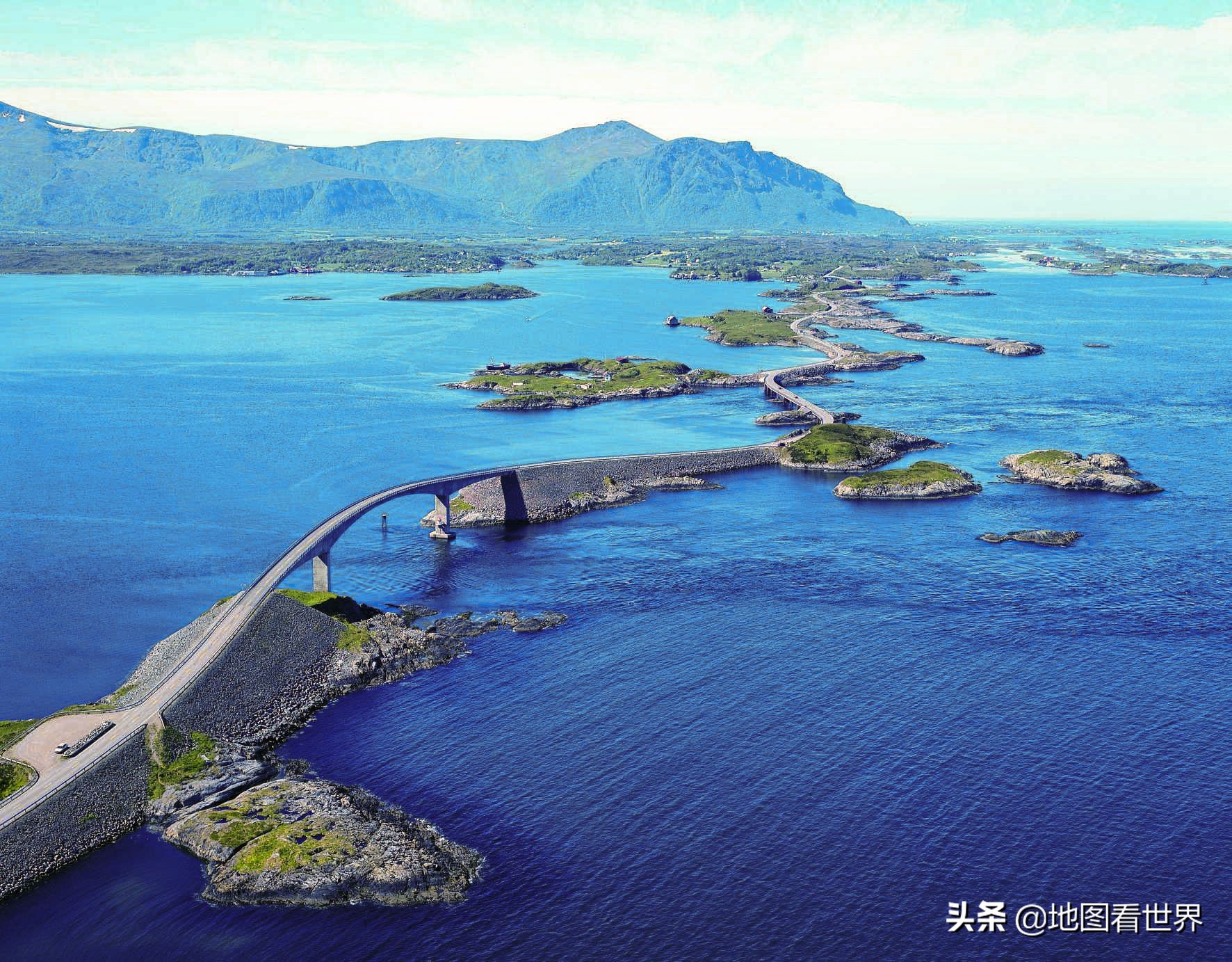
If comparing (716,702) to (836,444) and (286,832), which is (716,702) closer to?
(286,832)

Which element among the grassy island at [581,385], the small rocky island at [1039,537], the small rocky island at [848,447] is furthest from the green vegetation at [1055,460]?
the grassy island at [581,385]

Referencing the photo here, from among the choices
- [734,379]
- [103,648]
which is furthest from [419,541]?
[734,379]

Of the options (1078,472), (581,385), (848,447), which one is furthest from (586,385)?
(1078,472)

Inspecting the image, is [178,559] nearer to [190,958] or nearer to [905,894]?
[190,958]

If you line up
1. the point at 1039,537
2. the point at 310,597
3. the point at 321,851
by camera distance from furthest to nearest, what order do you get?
the point at 1039,537, the point at 310,597, the point at 321,851

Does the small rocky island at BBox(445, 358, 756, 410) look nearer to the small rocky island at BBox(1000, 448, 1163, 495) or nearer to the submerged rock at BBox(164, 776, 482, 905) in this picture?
the small rocky island at BBox(1000, 448, 1163, 495)

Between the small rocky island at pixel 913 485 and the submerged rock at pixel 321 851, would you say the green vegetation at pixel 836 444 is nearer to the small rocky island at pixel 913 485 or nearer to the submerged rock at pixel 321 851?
the small rocky island at pixel 913 485
